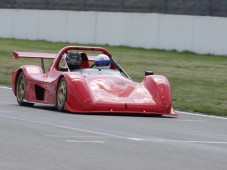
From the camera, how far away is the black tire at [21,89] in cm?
1753

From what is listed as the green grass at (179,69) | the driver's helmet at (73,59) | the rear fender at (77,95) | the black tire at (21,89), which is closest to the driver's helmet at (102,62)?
the driver's helmet at (73,59)

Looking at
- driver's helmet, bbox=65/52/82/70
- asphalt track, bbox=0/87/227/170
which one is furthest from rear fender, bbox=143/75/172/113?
driver's helmet, bbox=65/52/82/70

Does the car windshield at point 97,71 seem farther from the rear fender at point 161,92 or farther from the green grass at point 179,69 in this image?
the green grass at point 179,69

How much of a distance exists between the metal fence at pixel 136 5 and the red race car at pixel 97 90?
16.8 metres

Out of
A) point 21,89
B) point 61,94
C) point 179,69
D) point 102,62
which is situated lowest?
point 179,69

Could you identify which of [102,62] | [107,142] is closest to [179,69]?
[102,62]

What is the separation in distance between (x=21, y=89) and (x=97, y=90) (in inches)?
97.6

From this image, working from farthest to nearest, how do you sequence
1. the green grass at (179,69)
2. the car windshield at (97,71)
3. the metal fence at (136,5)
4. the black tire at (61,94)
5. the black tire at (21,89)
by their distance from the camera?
the metal fence at (136,5) → the green grass at (179,69) → the black tire at (21,89) → the car windshield at (97,71) → the black tire at (61,94)

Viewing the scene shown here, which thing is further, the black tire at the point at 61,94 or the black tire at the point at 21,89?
the black tire at the point at 21,89

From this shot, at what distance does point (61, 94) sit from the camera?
16094 millimetres

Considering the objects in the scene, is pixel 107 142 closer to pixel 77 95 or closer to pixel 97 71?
pixel 77 95

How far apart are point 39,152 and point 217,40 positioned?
72.8 ft

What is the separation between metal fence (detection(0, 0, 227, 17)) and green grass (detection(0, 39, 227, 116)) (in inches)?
68.2

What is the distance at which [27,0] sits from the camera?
44000 millimetres
